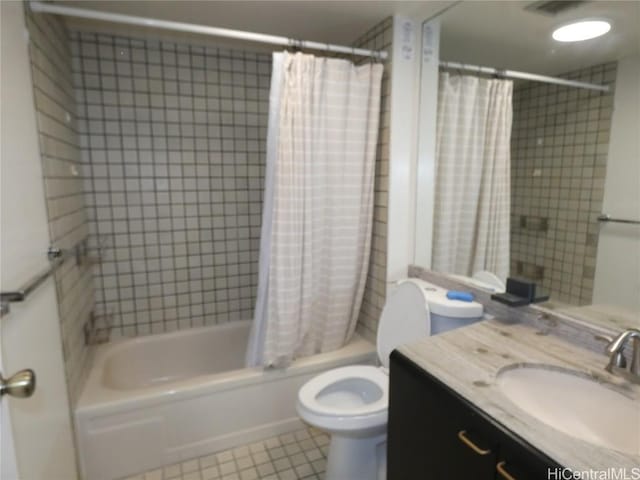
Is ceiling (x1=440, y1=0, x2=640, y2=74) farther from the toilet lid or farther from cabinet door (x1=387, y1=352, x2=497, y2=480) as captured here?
cabinet door (x1=387, y1=352, x2=497, y2=480)

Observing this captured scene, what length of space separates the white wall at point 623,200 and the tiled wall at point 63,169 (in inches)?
81.1

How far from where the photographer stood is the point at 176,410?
1768 millimetres

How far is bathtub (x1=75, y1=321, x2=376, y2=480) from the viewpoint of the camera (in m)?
1.67

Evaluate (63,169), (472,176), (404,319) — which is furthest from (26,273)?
(472,176)

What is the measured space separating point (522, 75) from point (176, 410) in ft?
7.12

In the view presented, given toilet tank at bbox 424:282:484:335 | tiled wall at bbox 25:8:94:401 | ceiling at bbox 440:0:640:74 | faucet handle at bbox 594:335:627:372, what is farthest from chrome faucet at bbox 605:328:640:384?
tiled wall at bbox 25:8:94:401

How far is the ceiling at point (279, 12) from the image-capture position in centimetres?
172

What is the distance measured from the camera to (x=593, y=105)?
1367 mm

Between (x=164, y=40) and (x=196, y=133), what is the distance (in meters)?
0.55

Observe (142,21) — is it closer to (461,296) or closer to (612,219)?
(461,296)

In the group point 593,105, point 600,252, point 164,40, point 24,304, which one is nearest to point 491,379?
point 600,252

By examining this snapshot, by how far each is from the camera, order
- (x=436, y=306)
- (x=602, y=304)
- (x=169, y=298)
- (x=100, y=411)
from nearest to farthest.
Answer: (x=602, y=304) → (x=436, y=306) → (x=100, y=411) → (x=169, y=298)

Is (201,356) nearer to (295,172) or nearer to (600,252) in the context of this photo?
(295,172)

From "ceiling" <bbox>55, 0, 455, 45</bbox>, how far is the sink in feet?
5.16
